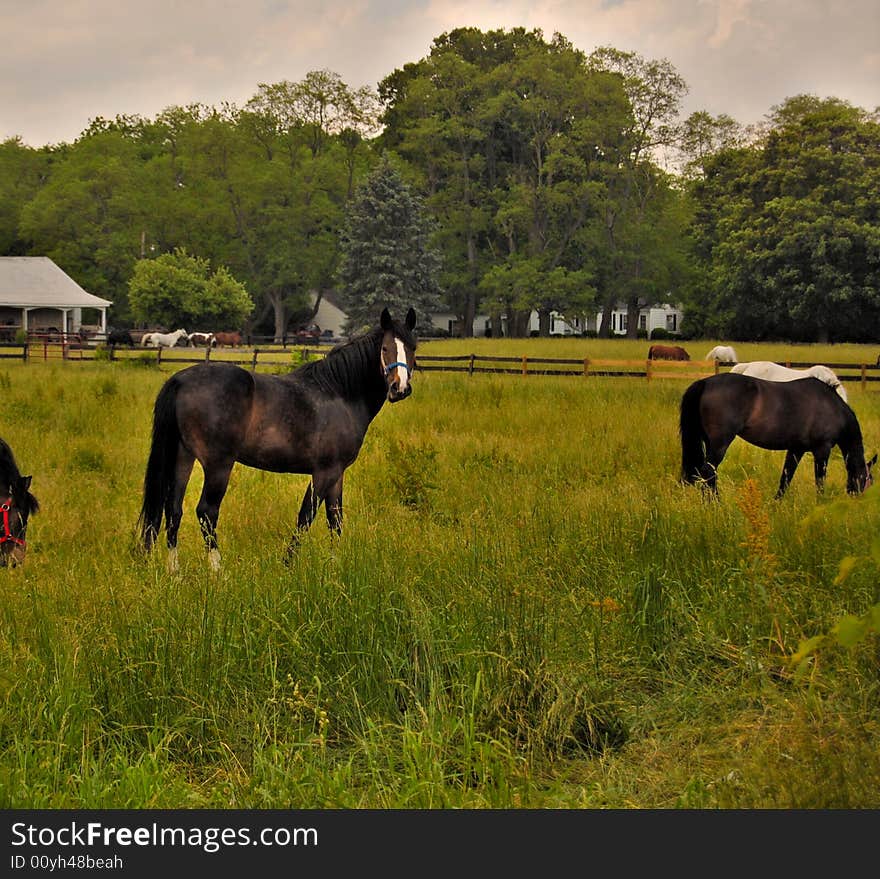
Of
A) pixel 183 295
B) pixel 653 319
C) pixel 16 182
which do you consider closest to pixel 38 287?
pixel 183 295

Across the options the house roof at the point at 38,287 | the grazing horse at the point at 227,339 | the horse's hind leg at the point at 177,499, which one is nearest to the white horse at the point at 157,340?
the grazing horse at the point at 227,339

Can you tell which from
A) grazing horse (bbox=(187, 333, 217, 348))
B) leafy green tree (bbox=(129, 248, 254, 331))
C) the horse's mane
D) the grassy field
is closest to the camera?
the grassy field

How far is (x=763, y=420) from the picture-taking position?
432 inches

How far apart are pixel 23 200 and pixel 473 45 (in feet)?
108

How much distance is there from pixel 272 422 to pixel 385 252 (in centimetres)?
5206

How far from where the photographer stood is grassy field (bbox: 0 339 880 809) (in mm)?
4215

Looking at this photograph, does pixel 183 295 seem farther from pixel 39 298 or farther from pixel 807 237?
pixel 807 237

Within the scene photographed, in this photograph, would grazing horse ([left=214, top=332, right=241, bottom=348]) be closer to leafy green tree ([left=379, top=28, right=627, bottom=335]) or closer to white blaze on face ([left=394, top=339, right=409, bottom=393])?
leafy green tree ([left=379, top=28, right=627, bottom=335])

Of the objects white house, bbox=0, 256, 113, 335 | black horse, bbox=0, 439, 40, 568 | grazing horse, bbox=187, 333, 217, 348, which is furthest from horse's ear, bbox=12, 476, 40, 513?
white house, bbox=0, 256, 113, 335

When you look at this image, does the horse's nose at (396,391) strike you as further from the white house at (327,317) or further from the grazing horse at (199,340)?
the white house at (327,317)

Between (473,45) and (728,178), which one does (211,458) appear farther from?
(473,45)

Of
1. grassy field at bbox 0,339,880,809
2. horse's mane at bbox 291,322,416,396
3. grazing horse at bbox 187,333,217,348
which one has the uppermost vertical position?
horse's mane at bbox 291,322,416,396

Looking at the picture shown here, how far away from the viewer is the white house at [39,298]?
188 ft

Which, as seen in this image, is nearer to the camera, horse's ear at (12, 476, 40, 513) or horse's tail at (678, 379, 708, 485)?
horse's ear at (12, 476, 40, 513)
